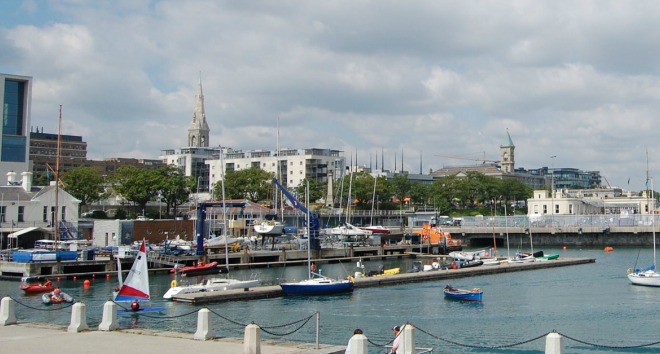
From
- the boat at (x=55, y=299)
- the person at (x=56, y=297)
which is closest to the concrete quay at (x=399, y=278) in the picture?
the boat at (x=55, y=299)

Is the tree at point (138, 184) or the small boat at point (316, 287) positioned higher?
the tree at point (138, 184)

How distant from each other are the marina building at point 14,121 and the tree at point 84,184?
34765mm

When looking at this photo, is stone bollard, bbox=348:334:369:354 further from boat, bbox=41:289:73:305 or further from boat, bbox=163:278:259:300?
boat, bbox=41:289:73:305

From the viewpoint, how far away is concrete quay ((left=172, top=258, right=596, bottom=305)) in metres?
69.9

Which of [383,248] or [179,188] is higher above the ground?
[179,188]

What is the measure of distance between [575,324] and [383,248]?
76004mm

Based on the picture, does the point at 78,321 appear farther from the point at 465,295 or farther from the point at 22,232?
the point at 22,232

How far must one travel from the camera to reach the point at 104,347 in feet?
105

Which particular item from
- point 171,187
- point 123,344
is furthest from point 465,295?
point 171,187

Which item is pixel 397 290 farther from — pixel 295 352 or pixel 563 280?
pixel 295 352

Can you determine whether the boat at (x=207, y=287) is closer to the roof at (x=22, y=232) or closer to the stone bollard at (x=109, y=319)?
the stone bollard at (x=109, y=319)

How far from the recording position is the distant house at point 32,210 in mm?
115975

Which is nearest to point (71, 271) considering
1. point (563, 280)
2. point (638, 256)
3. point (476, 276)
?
point (476, 276)

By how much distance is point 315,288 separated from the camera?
75.8 m
